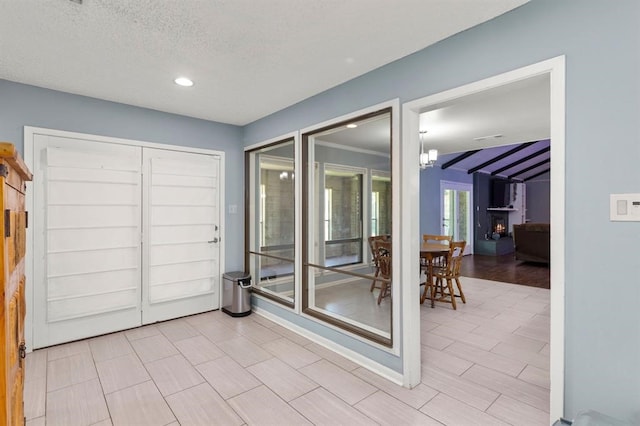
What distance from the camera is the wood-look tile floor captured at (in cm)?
204

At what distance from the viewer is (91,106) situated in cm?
325

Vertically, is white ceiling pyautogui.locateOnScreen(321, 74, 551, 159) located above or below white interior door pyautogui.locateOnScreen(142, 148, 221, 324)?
above

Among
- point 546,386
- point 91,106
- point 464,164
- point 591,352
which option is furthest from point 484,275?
point 91,106

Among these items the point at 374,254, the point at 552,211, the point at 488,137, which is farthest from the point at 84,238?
the point at 488,137

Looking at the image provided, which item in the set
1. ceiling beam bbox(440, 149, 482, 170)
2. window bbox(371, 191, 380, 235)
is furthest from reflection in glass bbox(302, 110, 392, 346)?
ceiling beam bbox(440, 149, 482, 170)

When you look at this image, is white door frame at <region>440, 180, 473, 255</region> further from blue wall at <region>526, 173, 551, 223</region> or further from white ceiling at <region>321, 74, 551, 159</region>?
blue wall at <region>526, 173, 551, 223</region>

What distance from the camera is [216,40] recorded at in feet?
7.11

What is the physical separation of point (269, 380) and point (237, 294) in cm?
160

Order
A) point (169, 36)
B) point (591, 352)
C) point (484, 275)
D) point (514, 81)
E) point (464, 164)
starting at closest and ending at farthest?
point (591, 352) < point (514, 81) < point (169, 36) < point (484, 275) < point (464, 164)

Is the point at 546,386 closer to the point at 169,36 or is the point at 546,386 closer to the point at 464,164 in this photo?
the point at 169,36

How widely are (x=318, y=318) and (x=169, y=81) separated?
105 inches

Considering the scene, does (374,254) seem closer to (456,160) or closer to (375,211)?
(375,211)

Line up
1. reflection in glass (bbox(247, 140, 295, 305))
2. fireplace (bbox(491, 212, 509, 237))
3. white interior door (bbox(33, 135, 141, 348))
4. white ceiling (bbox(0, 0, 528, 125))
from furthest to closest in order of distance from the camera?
fireplace (bbox(491, 212, 509, 237)) → reflection in glass (bbox(247, 140, 295, 305)) → white interior door (bbox(33, 135, 141, 348)) → white ceiling (bbox(0, 0, 528, 125))

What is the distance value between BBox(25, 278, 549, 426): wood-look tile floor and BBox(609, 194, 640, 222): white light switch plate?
137cm
